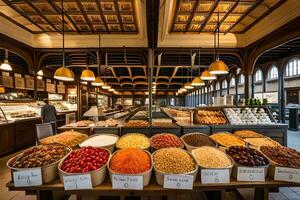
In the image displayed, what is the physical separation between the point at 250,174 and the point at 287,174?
1.16 ft

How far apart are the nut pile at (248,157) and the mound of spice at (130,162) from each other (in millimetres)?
908

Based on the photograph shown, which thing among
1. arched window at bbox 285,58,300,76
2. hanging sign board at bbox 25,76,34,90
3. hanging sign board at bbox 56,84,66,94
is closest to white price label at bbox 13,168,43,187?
hanging sign board at bbox 25,76,34,90

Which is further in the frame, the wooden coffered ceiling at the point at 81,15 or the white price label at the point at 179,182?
the wooden coffered ceiling at the point at 81,15

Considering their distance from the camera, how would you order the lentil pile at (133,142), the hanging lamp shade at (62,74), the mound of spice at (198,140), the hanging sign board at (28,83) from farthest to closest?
1. the hanging sign board at (28,83)
2. the hanging lamp shade at (62,74)
3. the mound of spice at (198,140)
4. the lentil pile at (133,142)

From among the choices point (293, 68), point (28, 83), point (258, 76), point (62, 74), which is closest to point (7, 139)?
point (62, 74)

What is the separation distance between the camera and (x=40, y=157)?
6.37 ft

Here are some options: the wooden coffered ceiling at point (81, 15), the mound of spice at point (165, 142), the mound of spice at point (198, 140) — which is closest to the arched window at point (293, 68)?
the wooden coffered ceiling at point (81, 15)

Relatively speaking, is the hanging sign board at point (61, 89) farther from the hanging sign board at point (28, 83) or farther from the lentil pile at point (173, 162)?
the lentil pile at point (173, 162)

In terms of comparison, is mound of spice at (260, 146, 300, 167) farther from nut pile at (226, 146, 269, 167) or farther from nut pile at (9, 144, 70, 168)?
nut pile at (9, 144, 70, 168)

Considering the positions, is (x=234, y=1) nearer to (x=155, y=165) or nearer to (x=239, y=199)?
(x=239, y=199)

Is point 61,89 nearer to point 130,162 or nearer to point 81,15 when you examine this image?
point 81,15

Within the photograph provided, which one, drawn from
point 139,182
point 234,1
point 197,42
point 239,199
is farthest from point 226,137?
point 197,42

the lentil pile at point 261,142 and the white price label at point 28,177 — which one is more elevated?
the lentil pile at point 261,142

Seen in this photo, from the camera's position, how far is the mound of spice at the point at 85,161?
1764 millimetres
